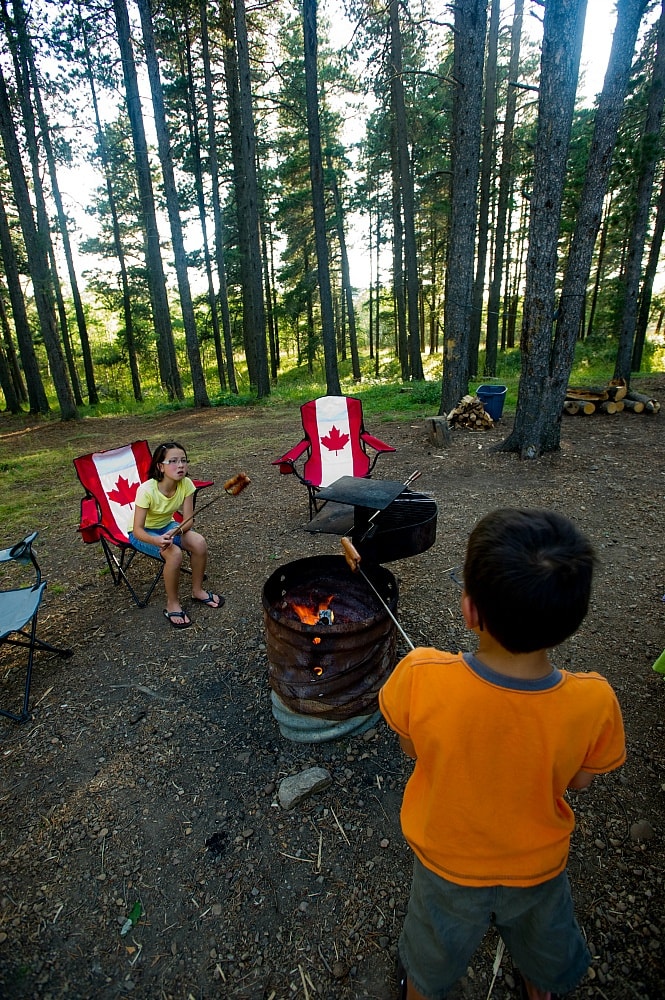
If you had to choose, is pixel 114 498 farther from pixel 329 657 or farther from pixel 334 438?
pixel 329 657

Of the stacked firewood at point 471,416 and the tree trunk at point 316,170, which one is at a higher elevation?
the tree trunk at point 316,170

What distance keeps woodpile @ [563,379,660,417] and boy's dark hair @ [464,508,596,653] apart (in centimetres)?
802

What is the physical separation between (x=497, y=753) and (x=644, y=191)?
1128 cm

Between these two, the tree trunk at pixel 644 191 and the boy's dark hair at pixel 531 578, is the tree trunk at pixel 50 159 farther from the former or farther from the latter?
the boy's dark hair at pixel 531 578

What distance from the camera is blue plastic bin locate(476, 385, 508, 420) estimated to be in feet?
25.2

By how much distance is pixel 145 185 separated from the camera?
10961 mm

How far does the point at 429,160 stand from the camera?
13.8 m

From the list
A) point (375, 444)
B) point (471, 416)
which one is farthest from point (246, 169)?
point (375, 444)

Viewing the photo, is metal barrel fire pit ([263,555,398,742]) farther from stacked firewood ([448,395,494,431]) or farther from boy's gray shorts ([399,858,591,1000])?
stacked firewood ([448,395,494,431])

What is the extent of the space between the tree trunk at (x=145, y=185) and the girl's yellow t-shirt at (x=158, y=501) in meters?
10.9

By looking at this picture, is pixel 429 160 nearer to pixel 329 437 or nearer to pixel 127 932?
pixel 329 437

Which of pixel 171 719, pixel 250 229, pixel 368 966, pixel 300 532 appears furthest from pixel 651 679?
pixel 250 229

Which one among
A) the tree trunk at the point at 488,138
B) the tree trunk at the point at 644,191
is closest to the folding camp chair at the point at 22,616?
the tree trunk at the point at 488,138

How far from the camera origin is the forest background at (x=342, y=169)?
5.71 meters
